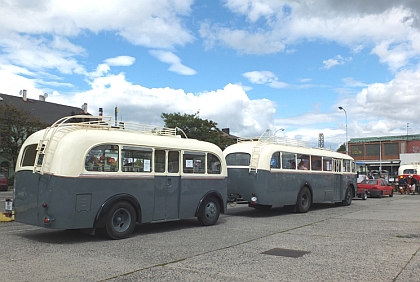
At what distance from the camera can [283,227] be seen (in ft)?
41.2

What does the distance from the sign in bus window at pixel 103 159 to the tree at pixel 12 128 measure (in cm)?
3884

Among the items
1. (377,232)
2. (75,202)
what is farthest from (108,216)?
(377,232)

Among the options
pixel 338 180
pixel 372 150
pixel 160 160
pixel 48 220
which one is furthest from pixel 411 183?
pixel 372 150

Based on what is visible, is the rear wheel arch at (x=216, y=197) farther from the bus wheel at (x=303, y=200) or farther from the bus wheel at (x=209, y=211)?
the bus wheel at (x=303, y=200)

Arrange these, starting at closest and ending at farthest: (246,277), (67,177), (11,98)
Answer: (246,277), (67,177), (11,98)

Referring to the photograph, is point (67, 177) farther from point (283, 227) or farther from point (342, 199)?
point (342, 199)

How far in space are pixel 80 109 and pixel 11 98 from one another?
1285cm

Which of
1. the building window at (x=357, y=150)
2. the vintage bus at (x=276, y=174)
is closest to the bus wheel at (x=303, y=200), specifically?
the vintage bus at (x=276, y=174)

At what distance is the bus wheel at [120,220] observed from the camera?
9688 millimetres

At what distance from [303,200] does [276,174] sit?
2.57 meters

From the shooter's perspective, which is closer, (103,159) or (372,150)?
(103,159)

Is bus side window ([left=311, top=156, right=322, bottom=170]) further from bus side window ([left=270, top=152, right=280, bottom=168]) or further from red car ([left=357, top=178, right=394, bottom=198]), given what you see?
red car ([left=357, top=178, right=394, bottom=198])

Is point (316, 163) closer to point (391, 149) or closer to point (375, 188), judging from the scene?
point (375, 188)

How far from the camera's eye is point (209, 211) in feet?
41.5
